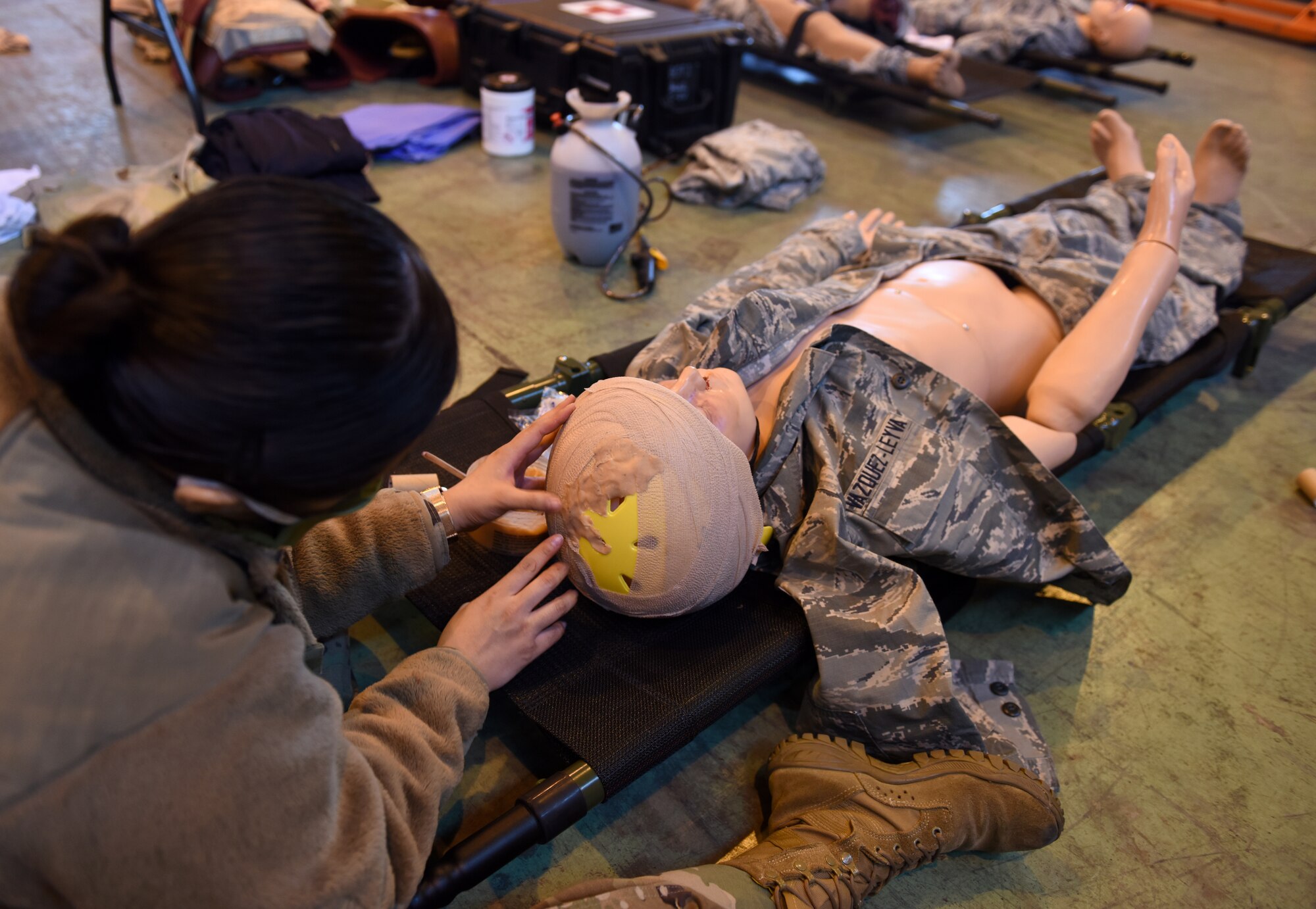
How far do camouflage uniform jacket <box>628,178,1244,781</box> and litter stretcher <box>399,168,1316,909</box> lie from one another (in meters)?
0.12

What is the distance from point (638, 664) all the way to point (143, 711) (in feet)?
3.17

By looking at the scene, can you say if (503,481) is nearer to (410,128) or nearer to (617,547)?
(617,547)

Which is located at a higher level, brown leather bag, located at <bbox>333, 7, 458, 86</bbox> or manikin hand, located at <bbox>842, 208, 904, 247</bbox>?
manikin hand, located at <bbox>842, 208, 904, 247</bbox>

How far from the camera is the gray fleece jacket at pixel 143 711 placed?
2.75 ft

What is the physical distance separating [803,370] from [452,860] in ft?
3.90

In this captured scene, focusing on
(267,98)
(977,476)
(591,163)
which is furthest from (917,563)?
(267,98)

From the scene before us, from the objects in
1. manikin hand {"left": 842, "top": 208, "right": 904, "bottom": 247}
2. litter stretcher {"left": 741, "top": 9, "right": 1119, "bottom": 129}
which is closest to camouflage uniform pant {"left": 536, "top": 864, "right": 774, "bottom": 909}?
manikin hand {"left": 842, "top": 208, "right": 904, "bottom": 247}

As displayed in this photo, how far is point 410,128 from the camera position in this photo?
431 cm

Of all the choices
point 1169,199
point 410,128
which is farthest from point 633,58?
point 1169,199

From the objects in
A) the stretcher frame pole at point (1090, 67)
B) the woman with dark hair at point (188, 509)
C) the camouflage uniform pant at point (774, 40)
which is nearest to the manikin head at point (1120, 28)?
the stretcher frame pole at point (1090, 67)

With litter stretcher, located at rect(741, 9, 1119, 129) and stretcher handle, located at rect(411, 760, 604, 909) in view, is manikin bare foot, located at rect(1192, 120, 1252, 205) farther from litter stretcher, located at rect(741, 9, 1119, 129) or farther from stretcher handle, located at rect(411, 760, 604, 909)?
stretcher handle, located at rect(411, 760, 604, 909)

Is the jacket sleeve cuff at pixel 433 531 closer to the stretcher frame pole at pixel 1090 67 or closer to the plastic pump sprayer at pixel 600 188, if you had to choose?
the plastic pump sprayer at pixel 600 188

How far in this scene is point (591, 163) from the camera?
320 cm

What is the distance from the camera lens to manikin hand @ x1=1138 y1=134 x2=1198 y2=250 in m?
2.40
